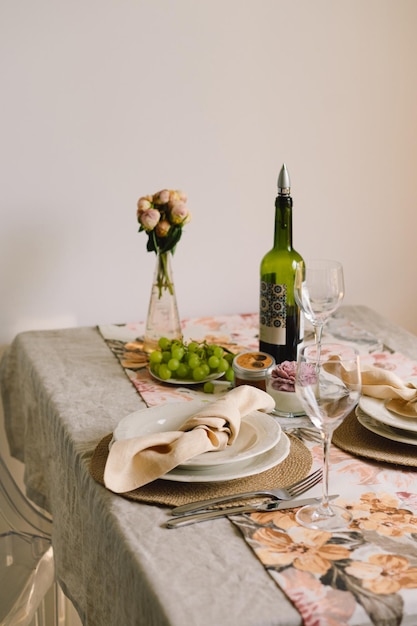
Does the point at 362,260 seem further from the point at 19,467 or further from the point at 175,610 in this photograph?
the point at 175,610

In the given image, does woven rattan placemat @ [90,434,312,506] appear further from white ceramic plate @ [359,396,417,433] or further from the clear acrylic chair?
the clear acrylic chair

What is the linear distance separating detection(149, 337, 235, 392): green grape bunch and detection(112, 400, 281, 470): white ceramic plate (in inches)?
7.0

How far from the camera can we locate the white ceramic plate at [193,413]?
1.09 metres

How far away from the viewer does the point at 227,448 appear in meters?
1.15

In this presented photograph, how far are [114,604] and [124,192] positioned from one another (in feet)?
3.56

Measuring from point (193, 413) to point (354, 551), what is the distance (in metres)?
0.38

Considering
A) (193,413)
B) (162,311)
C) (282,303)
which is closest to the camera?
(193,413)

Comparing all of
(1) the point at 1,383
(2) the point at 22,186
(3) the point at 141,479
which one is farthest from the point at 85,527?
(2) the point at 22,186

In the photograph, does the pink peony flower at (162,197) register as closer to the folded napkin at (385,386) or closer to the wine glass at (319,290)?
the wine glass at (319,290)

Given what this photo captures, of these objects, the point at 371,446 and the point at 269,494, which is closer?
the point at 269,494

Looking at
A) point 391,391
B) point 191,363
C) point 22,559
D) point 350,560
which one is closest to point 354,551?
point 350,560

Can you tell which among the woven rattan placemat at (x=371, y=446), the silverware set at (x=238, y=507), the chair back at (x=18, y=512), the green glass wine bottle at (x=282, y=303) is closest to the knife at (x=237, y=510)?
the silverware set at (x=238, y=507)

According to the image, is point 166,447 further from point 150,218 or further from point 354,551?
point 150,218

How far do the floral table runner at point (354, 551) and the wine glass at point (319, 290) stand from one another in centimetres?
21
